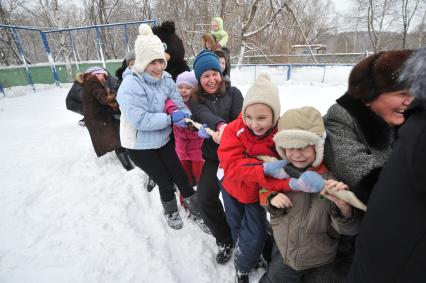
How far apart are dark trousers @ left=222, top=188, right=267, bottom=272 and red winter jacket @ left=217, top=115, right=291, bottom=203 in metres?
0.12

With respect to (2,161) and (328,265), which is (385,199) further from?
(2,161)

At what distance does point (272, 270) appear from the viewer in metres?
1.63

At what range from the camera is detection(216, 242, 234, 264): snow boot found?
2.10 m

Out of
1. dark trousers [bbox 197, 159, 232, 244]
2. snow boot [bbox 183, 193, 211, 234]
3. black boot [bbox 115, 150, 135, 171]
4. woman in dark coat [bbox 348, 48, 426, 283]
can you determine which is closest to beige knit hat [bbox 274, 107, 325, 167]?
woman in dark coat [bbox 348, 48, 426, 283]

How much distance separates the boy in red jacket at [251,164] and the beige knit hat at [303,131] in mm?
164

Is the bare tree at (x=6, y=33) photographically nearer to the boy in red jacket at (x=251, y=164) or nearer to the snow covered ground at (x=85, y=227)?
the snow covered ground at (x=85, y=227)

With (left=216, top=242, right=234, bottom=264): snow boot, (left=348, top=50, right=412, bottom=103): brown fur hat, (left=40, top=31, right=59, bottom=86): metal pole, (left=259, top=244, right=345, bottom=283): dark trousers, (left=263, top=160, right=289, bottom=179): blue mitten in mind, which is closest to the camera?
(left=348, top=50, right=412, bottom=103): brown fur hat

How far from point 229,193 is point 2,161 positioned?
151 inches

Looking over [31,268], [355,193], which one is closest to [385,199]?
[355,193]

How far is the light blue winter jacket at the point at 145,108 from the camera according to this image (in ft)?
6.78

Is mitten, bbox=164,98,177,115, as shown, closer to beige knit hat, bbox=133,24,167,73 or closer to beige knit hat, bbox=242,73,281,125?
beige knit hat, bbox=133,24,167,73

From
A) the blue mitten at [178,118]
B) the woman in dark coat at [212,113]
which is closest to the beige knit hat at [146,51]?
the woman in dark coat at [212,113]

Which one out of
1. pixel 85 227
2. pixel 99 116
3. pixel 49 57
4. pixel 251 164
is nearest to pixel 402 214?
pixel 251 164

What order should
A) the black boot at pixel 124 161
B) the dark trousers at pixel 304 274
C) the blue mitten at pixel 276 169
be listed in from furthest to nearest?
the black boot at pixel 124 161 → the dark trousers at pixel 304 274 → the blue mitten at pixel 276 169
